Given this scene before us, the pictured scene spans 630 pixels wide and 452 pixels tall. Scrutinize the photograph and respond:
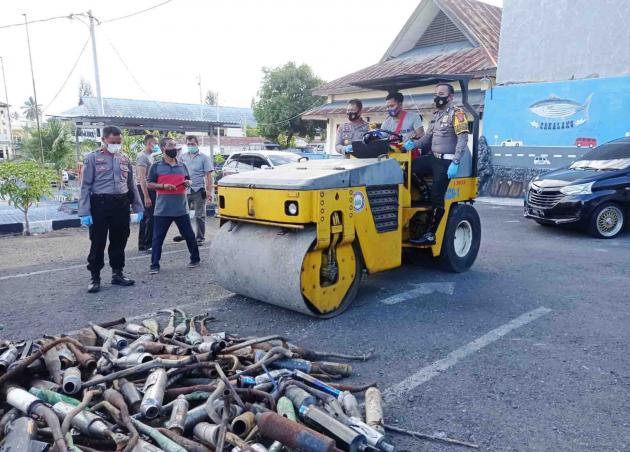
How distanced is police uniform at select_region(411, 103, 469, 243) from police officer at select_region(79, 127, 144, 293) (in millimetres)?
3398

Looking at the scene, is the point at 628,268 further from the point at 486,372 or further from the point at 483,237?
the point at 486,372

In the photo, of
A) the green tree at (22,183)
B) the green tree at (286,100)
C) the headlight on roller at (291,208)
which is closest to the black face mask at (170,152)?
the headlight on roller at (291,208)

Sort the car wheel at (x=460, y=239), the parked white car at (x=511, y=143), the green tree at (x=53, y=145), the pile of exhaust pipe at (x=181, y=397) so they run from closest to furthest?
1. the pile of exhaust pipe at (x=181, y=397)
2. the car wheel at (x=460, y=239)
3. the parked white car at (x=511, y=143)
4. the green tree at (x=53, y=145)

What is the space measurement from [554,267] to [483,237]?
2.23 m

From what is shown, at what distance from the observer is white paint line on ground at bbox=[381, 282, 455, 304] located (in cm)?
531

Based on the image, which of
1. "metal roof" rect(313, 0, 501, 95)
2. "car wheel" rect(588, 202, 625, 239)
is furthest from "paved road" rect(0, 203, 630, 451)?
"metal roof" rect(313, 0, 501, 95)

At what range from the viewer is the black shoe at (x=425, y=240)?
18.9 ft

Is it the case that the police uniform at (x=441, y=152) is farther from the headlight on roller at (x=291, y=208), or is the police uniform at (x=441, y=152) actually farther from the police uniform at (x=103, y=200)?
the police uniform at (x=103, y=200)

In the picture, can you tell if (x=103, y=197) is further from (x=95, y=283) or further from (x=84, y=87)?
(x=84, y=87)

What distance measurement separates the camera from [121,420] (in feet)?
8.73

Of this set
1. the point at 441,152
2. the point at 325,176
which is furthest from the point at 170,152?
the point at 441,152

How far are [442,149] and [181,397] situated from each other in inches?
165

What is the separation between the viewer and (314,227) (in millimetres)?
4445

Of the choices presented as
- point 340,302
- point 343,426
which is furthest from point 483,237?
point 343,426
